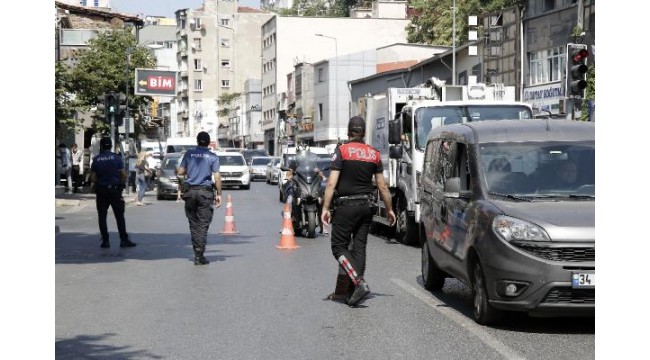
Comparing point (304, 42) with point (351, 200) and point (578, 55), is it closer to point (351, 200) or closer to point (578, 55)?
point (578, 55)

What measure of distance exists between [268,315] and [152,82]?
50548 mm

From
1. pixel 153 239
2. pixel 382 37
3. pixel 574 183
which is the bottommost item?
pixel 153 239

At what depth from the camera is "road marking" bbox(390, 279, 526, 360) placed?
27.6 feet

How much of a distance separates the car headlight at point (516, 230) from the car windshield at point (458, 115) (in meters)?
9.21

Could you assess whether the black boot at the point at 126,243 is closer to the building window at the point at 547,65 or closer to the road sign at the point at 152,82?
the building window at the point at 547,65

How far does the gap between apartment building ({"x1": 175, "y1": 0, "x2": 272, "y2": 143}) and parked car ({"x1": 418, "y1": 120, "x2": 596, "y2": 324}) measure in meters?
130

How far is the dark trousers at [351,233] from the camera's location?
11359 millimetres

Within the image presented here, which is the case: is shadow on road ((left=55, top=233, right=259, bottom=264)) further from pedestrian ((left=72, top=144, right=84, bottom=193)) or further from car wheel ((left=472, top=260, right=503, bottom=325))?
pedestrian ((left=72, top=144, right=84, bottom=193))

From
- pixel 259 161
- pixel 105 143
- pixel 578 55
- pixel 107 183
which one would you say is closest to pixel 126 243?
pixel 107 183

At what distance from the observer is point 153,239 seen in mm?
20859

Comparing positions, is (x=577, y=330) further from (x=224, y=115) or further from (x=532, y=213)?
(x=224, y=115)

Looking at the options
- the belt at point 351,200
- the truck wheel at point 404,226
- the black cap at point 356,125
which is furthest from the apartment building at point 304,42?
the belt at point 351,200

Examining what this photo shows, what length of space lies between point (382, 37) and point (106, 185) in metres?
91.4
